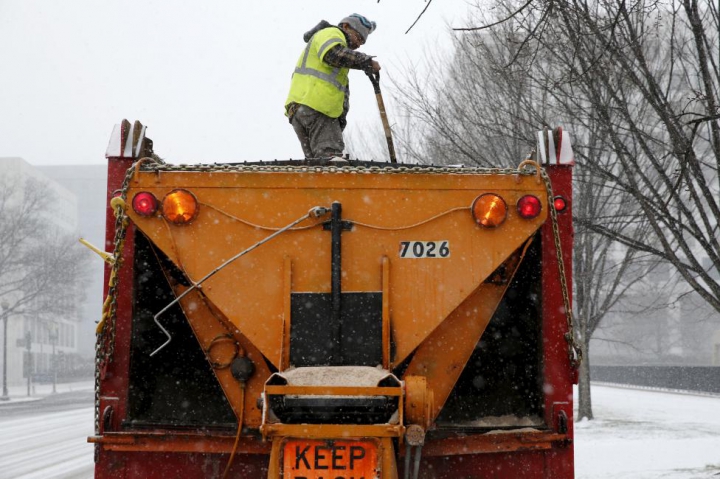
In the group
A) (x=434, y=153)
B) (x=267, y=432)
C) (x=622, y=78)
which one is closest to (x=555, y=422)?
(x=267, y=432)

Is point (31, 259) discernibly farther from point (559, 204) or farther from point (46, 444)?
point (559, 204)

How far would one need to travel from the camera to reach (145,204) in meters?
3.81

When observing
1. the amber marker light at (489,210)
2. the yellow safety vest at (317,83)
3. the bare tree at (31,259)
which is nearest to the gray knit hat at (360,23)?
the yellow safety vest at (317,83)

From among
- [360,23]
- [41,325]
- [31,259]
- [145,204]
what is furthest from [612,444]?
[41,325]

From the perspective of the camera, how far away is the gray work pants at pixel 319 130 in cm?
557

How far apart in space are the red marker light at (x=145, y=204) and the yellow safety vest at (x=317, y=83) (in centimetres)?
188

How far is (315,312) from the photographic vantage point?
3.75 metres

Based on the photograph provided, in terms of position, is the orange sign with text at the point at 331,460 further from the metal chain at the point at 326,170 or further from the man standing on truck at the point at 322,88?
the man standing on truck at the point at 322,88

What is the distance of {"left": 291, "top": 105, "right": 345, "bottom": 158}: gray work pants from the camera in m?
5.57

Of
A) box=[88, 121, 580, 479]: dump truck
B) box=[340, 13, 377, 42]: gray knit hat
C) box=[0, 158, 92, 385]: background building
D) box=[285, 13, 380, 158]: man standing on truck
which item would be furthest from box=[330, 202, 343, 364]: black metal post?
box=[0, 158, 92, 385]: background building

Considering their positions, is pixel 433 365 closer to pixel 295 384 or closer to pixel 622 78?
pixel 295 384

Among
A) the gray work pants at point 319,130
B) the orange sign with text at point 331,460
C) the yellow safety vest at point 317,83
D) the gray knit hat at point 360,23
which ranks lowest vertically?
the orange sign with text at point 331,460

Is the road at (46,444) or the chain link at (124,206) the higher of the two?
the chain link at (124,206)

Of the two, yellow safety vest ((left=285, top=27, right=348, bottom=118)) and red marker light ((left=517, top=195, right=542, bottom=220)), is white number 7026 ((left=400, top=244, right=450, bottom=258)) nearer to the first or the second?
red marker light ((left=517, top=195, right=542, bottom=220))
